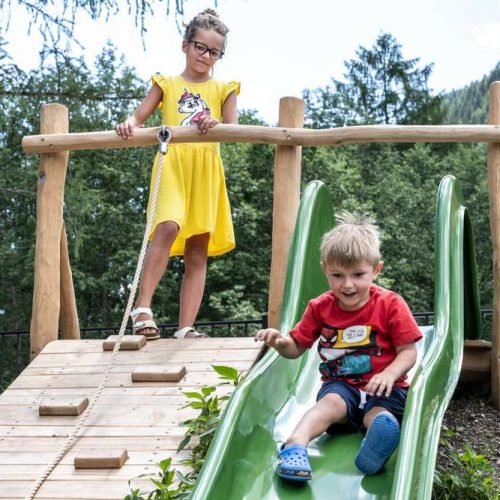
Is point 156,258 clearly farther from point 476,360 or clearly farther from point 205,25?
point 476,360

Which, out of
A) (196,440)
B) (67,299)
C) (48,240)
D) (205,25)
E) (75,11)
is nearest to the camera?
(196,440)

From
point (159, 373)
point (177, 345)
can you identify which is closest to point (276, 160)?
point (177, 345)

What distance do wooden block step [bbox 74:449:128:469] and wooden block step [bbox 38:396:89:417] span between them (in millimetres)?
514

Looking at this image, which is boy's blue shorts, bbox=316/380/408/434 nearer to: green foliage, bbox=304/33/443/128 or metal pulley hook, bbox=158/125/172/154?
metal pulley hook, bbox=158/125/172/154

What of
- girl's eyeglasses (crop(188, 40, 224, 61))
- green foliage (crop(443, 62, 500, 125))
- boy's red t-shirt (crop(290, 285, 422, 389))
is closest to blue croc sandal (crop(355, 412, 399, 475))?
boy's red t-shirt (crop(290, 285, 422, 389))

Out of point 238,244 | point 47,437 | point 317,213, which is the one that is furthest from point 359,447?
point 238,244

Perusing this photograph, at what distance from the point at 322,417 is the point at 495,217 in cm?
260

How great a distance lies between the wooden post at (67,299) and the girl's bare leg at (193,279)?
2.63 feet

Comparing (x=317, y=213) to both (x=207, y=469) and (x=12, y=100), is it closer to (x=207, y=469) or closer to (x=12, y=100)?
(x=207, y=469)

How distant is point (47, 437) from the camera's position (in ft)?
13.4

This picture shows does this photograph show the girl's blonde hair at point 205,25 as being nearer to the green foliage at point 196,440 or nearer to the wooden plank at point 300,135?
the wooden plank at point 300,135

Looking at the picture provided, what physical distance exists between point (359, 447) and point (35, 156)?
13864mm

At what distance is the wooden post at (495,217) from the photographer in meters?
5.46

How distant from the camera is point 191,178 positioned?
5.32 metres
